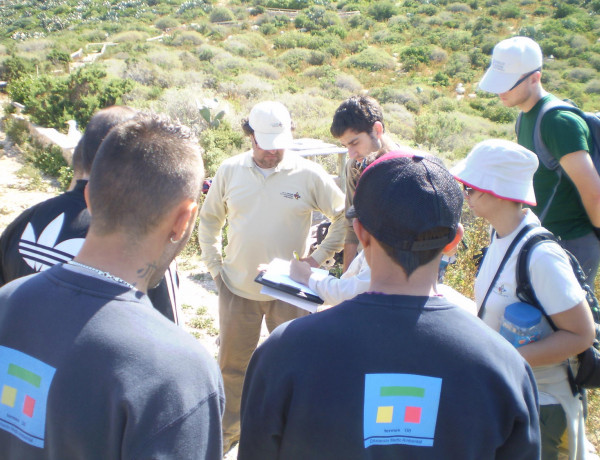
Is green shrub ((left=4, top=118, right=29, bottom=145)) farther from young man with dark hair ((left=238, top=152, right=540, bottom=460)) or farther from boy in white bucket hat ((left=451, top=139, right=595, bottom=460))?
young man with dark hair ((left=238, top=152, right=540, bottom=460))

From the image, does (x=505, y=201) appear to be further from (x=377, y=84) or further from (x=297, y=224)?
(x=377, y=84)

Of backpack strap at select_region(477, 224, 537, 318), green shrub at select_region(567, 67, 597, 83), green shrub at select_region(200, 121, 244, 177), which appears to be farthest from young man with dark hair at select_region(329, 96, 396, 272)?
green shrub at select_region(567, 67, 597, 83)

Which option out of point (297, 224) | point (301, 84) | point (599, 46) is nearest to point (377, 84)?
point (301, 84)

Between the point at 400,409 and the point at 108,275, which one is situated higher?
the point at 108,275

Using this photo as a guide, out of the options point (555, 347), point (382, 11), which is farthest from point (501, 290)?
point (382, 11)

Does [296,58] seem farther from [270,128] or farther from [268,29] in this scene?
[270,128]

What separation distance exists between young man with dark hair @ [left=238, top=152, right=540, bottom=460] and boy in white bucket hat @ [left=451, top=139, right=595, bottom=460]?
69 centimetres

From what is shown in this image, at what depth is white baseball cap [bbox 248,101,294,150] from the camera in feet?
10.8

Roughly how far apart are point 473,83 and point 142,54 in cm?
1814

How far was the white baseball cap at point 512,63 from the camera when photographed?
300 cm

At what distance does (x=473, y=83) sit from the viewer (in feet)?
99.2

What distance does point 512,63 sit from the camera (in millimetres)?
3012

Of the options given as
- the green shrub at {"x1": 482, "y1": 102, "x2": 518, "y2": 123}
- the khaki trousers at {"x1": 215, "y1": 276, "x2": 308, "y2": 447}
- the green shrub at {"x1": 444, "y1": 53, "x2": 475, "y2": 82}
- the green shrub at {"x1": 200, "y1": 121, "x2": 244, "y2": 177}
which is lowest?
the green shrub at {"x1": 482, "y1": 102, "x2": 518, "y2": 123}

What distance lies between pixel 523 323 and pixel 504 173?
0.61m
